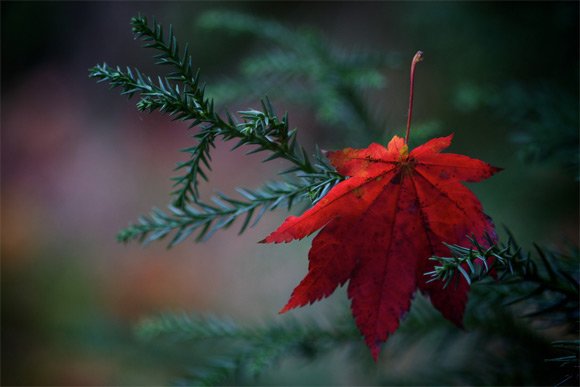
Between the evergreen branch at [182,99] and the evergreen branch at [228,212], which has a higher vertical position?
the evergreen branch at [182,99]

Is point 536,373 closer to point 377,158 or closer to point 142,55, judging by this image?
point 377,158

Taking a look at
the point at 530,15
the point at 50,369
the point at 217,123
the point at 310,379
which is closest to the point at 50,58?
the point at 50,369

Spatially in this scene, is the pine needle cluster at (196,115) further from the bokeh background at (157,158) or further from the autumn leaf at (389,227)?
the bokeh background at (157,158)

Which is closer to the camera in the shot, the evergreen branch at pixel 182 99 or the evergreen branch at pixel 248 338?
the evergreen branch at pixel 182 99

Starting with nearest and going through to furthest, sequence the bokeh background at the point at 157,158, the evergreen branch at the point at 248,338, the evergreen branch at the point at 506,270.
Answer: the evergreen branch at the point at 506,270
the evergreen branch at the point at 248,338
the bokeh background at the point at 157,158

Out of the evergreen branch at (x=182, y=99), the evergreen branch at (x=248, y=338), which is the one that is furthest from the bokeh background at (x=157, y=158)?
the evergreen branch at (x=182, y=99)

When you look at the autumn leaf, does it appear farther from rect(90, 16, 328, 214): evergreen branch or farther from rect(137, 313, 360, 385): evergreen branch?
rect(137, 313, 360, 385): evergreen branch

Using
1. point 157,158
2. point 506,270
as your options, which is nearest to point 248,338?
point 506,270
